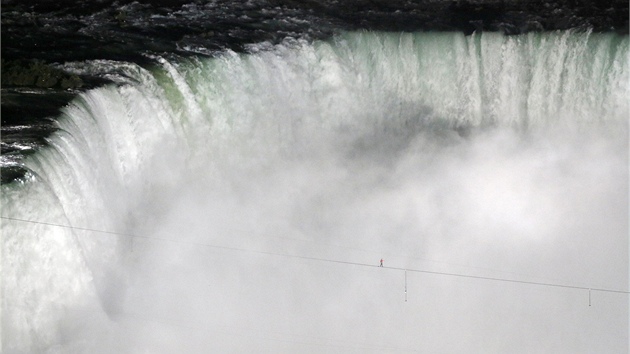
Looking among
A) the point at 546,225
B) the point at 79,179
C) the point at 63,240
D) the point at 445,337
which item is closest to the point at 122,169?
the point at 79,179

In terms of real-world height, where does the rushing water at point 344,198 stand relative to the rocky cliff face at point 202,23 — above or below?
below

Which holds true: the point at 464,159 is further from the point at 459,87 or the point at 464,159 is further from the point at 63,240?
the point at 63,240

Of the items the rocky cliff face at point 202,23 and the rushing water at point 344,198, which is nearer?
the rushing water at point 344,198

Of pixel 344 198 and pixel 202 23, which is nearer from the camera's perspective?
pixel 344 198

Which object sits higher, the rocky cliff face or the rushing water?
the rocky cliff face

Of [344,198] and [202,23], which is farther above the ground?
[202,23]
